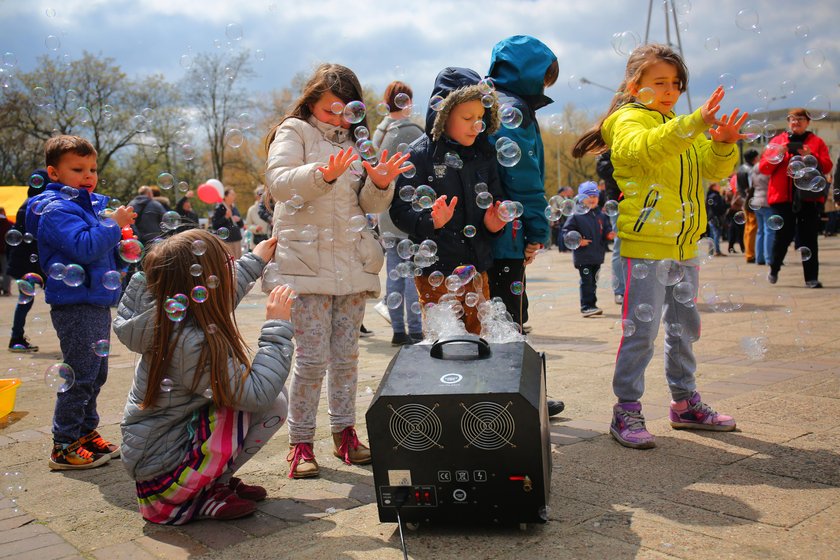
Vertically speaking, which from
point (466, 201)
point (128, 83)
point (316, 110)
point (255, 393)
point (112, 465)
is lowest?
point (112, 465)

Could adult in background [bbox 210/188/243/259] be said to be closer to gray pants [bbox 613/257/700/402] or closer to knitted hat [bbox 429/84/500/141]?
knitted hat [bbox 429/84/500/141]

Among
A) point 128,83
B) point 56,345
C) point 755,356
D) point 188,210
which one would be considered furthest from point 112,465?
point 128,83

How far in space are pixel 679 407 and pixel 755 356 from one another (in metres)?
1.67

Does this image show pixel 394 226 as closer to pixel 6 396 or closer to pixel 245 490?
pixel 245 490

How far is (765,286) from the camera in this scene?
9844 millimetres

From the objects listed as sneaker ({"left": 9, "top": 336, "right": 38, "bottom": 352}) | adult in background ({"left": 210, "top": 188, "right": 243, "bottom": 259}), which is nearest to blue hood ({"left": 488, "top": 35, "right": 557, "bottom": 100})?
adult in background ({"left": 210, "top": 188, "right": 243, "bottom": 259})

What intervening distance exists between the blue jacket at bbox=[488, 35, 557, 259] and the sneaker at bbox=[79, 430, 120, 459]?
2.17 m

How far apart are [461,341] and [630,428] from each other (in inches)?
46.2

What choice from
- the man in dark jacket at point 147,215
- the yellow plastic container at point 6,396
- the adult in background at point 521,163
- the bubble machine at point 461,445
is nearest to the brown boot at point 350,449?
the bubble machine at point 461,445

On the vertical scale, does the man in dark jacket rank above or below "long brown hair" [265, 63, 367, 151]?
below

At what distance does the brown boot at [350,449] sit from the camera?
353 cm

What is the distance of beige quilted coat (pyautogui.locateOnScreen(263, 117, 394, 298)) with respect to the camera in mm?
3395

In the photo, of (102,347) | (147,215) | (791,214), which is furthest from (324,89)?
(791,214)

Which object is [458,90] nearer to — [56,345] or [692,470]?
[692,470]
